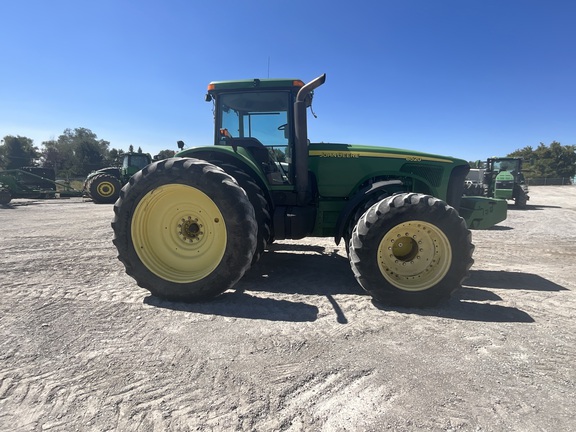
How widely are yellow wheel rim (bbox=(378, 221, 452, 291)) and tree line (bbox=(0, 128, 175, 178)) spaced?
5228 cm

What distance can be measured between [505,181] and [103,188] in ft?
62.0

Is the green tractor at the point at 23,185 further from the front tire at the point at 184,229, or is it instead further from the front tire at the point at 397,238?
the front tire at the point at 397,238

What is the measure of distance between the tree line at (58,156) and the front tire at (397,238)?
52.2 meters

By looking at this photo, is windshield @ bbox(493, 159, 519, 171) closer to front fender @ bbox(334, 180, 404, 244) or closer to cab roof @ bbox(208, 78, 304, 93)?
front fender @ bbox(334, 180, 404, 244)

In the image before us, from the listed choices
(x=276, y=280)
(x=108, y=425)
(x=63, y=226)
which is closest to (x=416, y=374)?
(x=108, y=425)

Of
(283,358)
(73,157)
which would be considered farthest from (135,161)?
(73,157)

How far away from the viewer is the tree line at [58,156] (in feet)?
181

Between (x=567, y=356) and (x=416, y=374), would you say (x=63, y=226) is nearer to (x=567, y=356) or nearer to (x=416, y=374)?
(x=416, y=374)

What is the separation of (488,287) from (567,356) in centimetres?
155

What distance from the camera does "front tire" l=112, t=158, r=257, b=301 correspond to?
310 cm

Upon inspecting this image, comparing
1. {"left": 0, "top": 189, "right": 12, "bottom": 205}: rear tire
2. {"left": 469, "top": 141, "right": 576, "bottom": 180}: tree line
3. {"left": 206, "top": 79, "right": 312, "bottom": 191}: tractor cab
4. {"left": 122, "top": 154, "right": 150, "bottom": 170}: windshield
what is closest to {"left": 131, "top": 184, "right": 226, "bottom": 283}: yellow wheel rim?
{"left": 206, "top": 79, "right": 312, "bottom": 191}: tractor cab

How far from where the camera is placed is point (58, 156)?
66375 mm

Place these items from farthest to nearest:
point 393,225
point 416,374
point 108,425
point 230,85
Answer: point 230,85
point 393,225
point 416,374
point 108,425

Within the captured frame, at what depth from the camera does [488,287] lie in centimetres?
376
